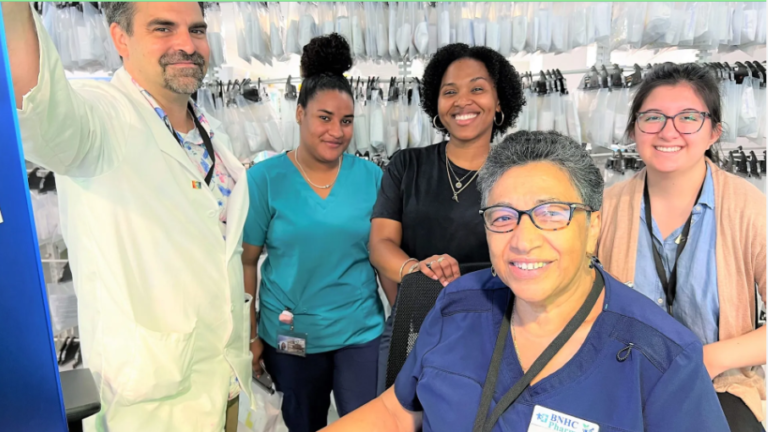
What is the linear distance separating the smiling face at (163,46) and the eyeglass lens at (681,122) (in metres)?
1.38

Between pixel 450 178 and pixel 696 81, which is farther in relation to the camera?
pixel 450 178

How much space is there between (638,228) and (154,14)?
1.57 m

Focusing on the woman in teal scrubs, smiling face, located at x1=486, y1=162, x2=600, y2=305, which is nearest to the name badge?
smiling face, located at x1=486, y1=162, x2=600, y2=305

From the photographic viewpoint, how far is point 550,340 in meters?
1.10

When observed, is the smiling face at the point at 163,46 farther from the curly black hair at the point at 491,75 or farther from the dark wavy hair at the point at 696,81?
the dark wavy hair at the point at 696,81

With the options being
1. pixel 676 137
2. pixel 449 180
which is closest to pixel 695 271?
pixel 676 137

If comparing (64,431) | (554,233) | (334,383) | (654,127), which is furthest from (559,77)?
(64,431)

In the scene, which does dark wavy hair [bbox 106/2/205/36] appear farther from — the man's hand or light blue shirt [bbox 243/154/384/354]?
the man's hand

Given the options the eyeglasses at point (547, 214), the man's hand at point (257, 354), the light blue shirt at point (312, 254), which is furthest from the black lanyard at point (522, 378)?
the man's hand at point (257, 354)

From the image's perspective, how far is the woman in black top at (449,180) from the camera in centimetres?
165

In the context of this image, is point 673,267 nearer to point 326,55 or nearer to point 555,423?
point 555,423

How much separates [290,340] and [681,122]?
1.57 meters

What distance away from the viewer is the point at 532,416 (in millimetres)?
997

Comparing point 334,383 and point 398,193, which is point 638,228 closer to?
point 398,193
